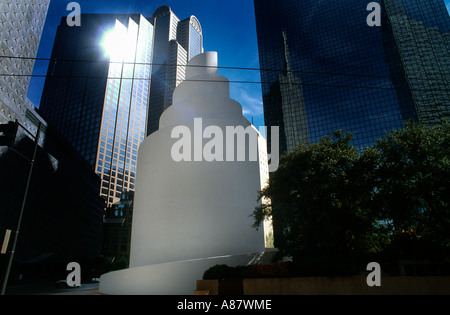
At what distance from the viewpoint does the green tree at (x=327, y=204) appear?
1662 centimetres

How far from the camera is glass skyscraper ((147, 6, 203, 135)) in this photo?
166000 mm

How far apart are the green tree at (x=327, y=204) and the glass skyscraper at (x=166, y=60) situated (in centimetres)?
14521

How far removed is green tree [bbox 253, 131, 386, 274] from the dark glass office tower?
67.1 meters

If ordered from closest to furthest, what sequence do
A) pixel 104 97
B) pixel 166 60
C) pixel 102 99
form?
1. pixel 102 99
2. pixel 104 97
3. pixel 166 60

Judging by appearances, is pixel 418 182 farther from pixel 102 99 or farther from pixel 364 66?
pixel 102 99

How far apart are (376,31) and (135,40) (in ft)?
391

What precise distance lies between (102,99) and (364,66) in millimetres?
100877

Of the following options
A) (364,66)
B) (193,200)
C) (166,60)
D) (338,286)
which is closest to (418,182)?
(338,286)

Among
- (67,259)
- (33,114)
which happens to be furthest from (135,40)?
(67,259)

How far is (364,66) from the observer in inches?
3521

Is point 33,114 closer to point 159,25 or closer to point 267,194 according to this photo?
point 267,194

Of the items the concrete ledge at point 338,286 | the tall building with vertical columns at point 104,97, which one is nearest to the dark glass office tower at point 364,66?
the tall building with vertical columns at point 104,97

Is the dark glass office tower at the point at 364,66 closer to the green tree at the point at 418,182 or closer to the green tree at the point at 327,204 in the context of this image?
the green tree at the point at 327,204

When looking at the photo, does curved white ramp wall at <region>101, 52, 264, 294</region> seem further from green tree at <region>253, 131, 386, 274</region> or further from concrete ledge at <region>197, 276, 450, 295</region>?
concrete ledge at <region>197, 276, 450, 295</region>
